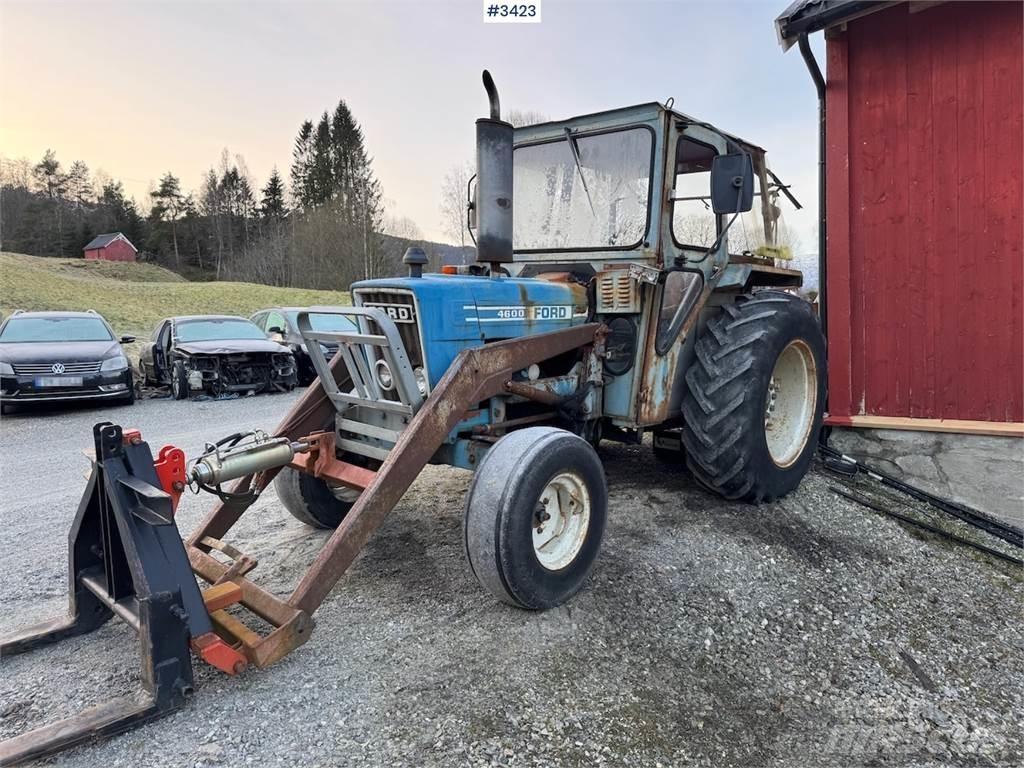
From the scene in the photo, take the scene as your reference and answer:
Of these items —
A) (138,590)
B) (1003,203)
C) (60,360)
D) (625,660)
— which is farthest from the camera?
(60,360)

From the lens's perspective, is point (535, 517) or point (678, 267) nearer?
point (535, 517)

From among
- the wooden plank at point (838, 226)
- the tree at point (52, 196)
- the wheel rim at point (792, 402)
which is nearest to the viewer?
the wheel rim at point (792, 402)

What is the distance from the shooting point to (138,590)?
7.89ft

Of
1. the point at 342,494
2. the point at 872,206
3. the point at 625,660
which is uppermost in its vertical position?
the point at 872,206

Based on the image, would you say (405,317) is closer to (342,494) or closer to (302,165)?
(342,494)

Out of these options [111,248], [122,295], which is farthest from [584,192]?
[111,248]

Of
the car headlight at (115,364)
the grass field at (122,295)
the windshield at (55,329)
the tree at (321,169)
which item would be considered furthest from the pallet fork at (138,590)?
the tree at (321,169)

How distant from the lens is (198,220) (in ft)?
174

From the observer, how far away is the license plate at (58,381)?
29.7ft

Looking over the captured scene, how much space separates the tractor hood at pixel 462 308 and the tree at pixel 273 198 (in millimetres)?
53987

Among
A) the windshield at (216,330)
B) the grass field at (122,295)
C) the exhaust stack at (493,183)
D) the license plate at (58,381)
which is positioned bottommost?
the license plate at (58,381)

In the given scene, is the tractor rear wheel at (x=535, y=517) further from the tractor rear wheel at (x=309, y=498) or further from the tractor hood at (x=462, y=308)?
the tractor rear wheel at (x=309, y=498)

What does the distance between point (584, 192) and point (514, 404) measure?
1404mm

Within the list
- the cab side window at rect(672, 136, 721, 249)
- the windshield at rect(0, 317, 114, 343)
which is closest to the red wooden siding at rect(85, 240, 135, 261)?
the windshield at rect(0, 317, 114, 343)
